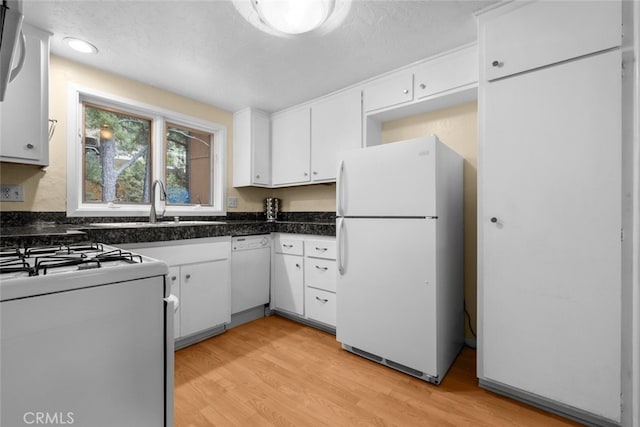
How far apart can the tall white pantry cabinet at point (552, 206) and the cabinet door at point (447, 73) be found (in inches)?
12.6

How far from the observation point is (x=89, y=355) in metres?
0.72

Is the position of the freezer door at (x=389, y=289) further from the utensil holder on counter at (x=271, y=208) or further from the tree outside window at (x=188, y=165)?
the tree outside window at (x=188, y=165)

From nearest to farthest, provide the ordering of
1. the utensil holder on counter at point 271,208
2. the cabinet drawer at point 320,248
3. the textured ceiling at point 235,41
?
the textured ceiling at point 235,41
the cabinet drawer at point 320,248
the utensil holder on counter at point 271,208

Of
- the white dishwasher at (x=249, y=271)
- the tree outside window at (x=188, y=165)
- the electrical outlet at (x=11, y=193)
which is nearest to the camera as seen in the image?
the electrical outlet at (x=11, y=193)

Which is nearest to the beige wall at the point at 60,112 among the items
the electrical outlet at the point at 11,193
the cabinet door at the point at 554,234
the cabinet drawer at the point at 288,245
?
the electrical outlet at the point at 11,193

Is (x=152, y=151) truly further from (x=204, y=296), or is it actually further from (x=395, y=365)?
(x=395, y=365)

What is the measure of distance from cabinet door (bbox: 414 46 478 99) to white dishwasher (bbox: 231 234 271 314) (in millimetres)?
1878

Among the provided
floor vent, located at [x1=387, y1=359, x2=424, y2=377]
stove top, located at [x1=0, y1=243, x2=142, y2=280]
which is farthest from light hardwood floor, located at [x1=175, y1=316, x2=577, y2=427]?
stove top, located at [x1=0, y1=243, x2=142, y2=280]

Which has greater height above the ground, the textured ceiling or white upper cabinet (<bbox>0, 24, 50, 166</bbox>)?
the textured ceiling

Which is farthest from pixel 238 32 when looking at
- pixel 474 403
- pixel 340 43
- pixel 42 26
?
pixel 474 403

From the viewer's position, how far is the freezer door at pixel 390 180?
1682 millimetres

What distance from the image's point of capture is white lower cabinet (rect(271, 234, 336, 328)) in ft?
7.73

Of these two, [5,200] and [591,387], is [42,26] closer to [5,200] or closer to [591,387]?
[5,200]

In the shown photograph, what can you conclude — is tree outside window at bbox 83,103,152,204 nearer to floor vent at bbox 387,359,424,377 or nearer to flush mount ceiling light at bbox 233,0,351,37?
flush mount ceiling light at bbox 233,0,351,37
